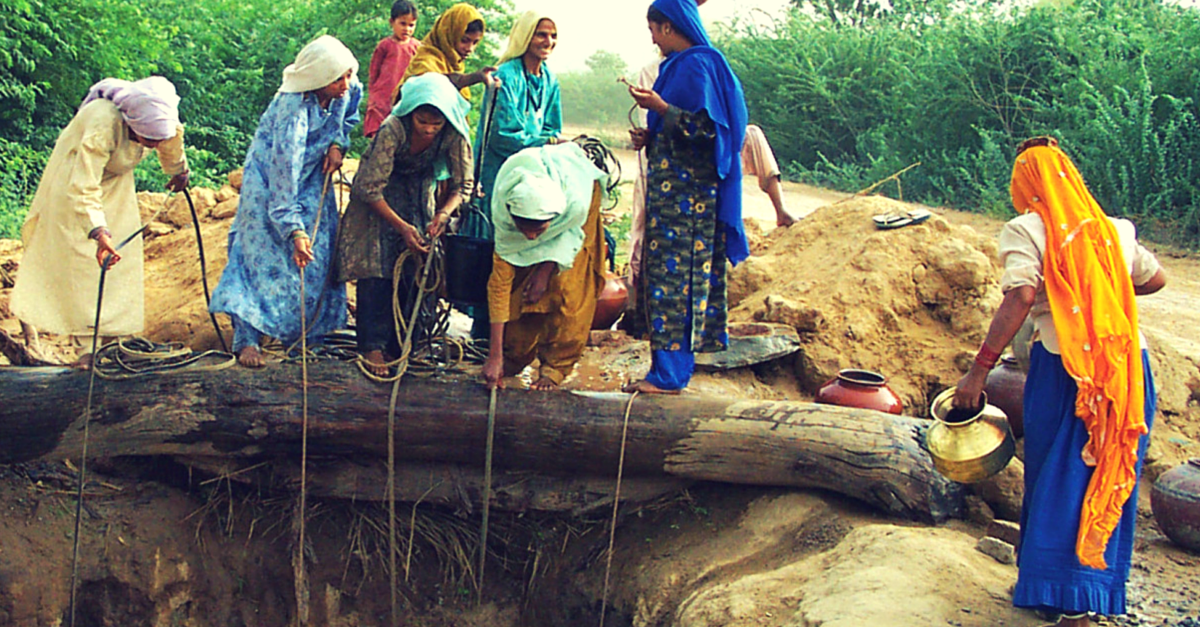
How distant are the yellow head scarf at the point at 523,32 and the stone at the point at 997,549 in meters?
3.18

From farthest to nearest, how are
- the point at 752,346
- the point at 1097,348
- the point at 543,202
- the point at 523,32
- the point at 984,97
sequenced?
1. the point at 984,97
2. the point at 752,346
3. the point at 523,32
4. the point at 543,202
5. the point at 1097,348

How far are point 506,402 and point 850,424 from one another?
4.95ft

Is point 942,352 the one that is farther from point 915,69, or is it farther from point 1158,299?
point 915,69

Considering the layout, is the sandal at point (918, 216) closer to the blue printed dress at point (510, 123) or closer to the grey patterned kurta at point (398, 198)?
the blue printed dress at point (510, 123)

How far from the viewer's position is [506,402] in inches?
181

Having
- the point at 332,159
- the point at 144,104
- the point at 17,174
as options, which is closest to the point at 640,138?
the point at 332,159

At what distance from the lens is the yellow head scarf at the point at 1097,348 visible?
10.5 feet

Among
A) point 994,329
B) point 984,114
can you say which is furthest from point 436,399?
point 984,114

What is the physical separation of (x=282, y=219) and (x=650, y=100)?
169 cm

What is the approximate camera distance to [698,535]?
4652mm

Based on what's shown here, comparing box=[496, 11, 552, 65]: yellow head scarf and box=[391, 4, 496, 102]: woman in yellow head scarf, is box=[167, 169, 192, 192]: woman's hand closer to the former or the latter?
box=[391, 4, 496, 102]: woman in yellow head scarf

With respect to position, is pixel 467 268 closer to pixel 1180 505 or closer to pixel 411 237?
pixel 411 237

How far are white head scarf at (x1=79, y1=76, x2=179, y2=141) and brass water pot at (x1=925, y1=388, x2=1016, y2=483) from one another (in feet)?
11.1

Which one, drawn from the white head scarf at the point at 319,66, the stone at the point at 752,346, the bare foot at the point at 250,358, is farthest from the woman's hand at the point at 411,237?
the stone at the point at 752,346
